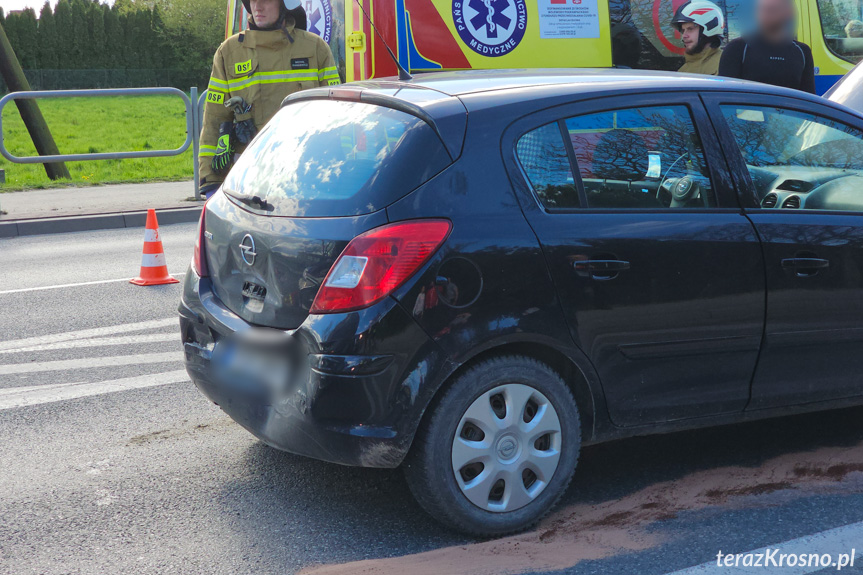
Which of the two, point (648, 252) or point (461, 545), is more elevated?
point (648, 252)

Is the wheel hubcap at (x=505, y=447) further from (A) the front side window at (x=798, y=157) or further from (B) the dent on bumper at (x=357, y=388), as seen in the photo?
(A) the front side window at (x=798, y=157)

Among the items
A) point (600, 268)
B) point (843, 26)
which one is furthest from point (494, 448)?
point (843, 26)

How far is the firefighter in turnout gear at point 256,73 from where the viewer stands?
7.07 m

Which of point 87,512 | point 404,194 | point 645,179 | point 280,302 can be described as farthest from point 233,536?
point 645,179

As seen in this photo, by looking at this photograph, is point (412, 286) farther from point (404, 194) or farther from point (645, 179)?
point (645, 179)

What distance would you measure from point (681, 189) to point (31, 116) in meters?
11.9

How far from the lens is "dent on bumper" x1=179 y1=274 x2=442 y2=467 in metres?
3.10

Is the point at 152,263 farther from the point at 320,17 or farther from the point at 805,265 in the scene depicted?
the point at 805,265

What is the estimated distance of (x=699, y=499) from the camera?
11.9 feet

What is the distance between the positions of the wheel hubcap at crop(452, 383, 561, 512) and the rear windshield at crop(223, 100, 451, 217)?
75 centimetres

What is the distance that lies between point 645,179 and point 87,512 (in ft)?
7.54

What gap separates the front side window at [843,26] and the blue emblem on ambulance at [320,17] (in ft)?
15.4

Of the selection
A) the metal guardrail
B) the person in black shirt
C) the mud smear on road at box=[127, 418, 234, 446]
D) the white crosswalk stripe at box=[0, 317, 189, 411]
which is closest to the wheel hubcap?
the mud smear on road at box=[127, 418, 234, 446]

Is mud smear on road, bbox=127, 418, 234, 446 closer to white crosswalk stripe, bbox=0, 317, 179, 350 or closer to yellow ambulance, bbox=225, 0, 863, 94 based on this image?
white crosswalk stripe, bbox=0, 317, 179, 350
